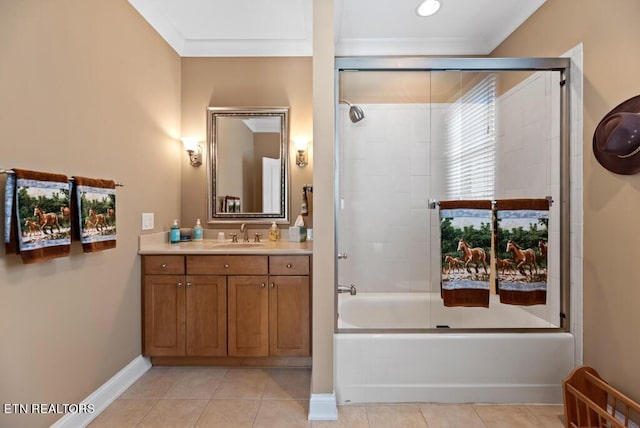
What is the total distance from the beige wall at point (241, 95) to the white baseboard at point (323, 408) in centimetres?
151

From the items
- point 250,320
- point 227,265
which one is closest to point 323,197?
point 227,265

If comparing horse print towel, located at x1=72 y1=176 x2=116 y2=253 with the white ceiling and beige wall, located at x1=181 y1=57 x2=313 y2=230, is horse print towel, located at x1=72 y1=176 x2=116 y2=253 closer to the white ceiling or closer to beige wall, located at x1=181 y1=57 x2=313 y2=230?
beige wall, located at x1=181 y1=57 x2=313 y2=230

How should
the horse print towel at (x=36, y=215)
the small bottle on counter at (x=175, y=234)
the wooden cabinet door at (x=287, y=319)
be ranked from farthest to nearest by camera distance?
1. the small bottle on counter at (x=175, y=234)
2. the wooden cabinet door at (x=287, y=319)
3. the horse print towel at (x=36, y=215)

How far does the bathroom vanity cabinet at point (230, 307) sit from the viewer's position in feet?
7.34

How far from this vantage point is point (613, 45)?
63.0 inches

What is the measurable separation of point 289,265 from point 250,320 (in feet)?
1.60

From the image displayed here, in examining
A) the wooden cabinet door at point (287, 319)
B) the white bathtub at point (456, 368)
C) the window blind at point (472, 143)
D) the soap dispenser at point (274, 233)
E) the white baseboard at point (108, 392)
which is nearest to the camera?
the white baseboard at point (108, 392)

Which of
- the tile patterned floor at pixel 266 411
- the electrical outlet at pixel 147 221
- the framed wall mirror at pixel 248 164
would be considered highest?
the framed wall mirror at pixel 248 164

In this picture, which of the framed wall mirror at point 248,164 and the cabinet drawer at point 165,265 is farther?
the framed wall mirror at point 248,164

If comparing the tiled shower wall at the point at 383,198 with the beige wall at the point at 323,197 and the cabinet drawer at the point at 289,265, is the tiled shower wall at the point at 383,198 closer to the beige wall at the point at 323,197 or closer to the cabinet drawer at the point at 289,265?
the cabinet drawer at the point at 289,265

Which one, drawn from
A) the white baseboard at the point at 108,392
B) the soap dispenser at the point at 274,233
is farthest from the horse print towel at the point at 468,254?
the white baseboard at the point at 108,392

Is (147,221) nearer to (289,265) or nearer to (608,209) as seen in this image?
(289,265)

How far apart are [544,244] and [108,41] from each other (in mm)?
2895

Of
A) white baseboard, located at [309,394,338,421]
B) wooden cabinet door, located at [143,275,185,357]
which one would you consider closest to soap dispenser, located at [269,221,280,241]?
wooden cabinet door, located at [143,275,185,357]
